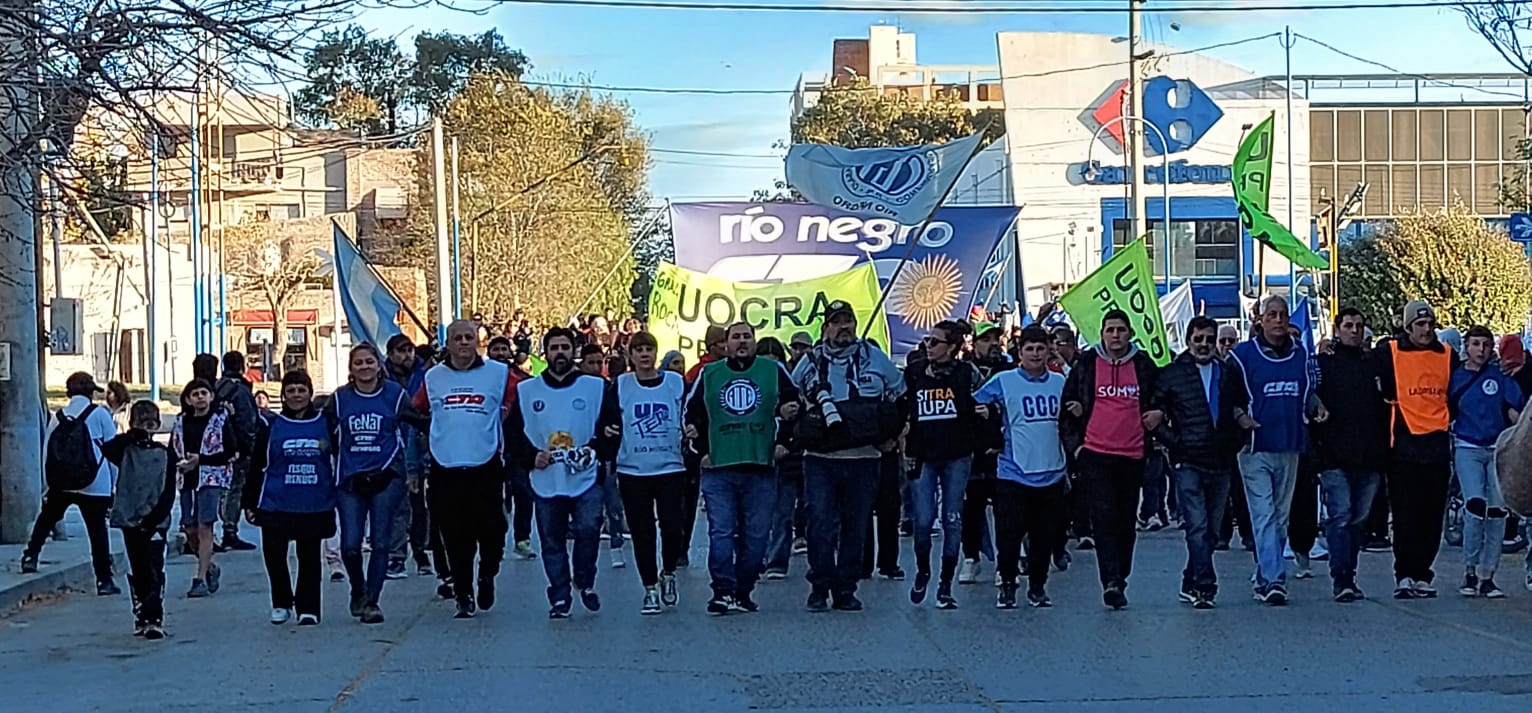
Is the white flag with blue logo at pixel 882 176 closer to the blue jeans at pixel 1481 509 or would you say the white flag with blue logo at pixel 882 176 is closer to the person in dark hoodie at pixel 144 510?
the blue jeans at pixel 1481 509

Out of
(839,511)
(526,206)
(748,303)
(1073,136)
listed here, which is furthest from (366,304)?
(1073,136)

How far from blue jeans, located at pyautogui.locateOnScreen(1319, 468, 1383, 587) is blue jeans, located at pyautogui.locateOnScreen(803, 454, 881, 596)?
2723mm

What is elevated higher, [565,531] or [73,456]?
[73,456]

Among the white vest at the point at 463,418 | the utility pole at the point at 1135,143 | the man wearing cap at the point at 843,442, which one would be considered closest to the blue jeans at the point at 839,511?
the man wearing cap at the point at 843,442

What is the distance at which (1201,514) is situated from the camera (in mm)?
11273

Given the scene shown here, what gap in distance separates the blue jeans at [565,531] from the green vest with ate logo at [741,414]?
759 mm

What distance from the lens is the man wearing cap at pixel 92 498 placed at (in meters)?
13.1

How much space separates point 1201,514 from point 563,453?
12.1ft

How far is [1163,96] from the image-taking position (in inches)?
2611

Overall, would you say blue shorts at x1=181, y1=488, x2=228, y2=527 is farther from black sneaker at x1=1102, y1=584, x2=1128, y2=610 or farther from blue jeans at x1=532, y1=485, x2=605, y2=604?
black sneaker at x1=1102, y1=584, x2=1128, y2=610

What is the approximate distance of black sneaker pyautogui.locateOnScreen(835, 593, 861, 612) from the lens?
11461 millimetres

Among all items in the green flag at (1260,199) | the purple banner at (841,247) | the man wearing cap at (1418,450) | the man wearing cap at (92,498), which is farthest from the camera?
the purple banner at (841,247)

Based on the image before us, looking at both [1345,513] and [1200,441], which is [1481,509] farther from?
[1200,441]

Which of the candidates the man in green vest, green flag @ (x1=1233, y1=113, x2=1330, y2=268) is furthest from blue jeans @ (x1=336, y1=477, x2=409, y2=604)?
green flag @ (x1=1233, y1=113, x2=1330, y2=268)
